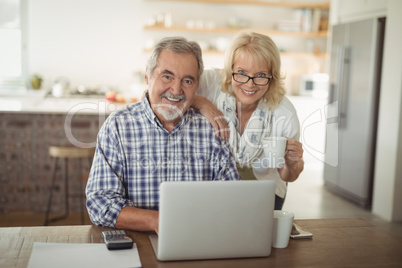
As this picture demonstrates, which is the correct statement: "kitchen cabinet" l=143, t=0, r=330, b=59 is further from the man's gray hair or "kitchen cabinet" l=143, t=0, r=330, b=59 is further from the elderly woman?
the man's gray hair

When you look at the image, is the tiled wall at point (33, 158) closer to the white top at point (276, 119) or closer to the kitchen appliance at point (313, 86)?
the white top at point (276, 119)

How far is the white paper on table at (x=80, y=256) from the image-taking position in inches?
49.7

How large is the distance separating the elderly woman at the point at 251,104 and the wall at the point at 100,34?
4.52 meters

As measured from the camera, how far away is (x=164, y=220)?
1267mm

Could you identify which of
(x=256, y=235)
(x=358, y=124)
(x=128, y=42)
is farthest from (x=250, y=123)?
(x=128, y=42)

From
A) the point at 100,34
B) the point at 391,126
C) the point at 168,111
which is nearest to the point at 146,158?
the point at 168,111

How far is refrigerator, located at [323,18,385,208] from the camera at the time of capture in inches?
172

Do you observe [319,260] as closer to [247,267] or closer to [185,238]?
[247,267]

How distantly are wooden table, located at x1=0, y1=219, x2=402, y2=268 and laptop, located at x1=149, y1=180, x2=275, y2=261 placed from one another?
0.04m

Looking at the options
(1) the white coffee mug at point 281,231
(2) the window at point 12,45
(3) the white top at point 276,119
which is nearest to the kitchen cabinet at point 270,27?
(2) the window at point 12,45

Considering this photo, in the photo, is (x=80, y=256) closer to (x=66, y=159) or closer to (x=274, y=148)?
(x=274, y=148)

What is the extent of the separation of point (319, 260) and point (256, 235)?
0.22 meters

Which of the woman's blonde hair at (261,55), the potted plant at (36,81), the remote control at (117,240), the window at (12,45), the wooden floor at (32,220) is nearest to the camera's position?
the remote control at (117,240)

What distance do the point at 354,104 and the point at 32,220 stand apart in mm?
3303
